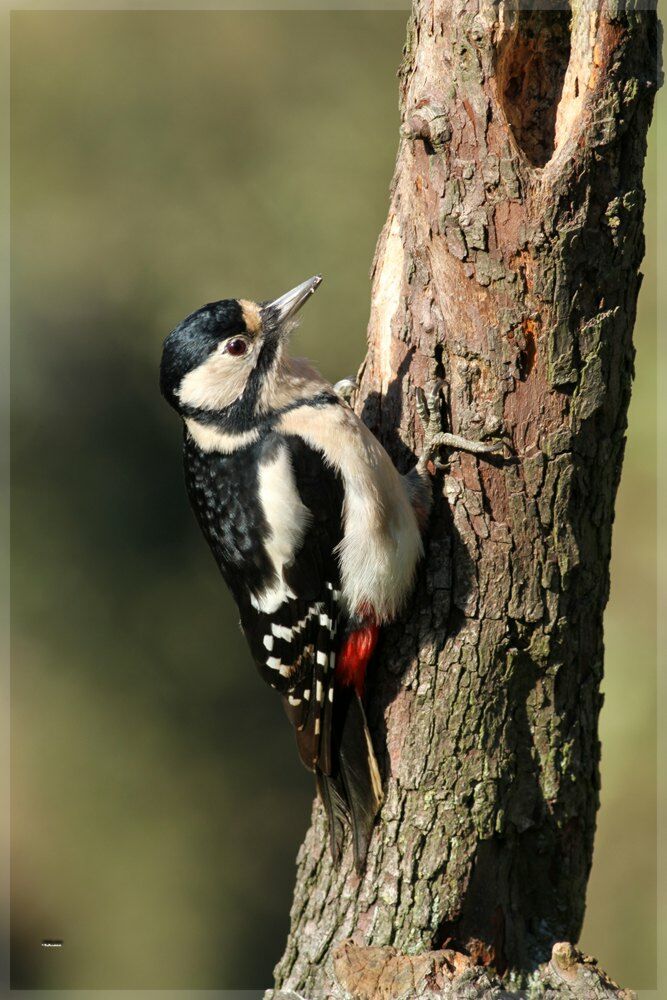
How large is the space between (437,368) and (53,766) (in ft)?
13.0

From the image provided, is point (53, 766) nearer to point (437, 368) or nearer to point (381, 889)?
point (381, 889)

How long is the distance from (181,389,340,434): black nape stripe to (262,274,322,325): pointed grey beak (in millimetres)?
279

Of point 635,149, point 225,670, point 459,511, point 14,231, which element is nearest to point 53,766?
point 225,670

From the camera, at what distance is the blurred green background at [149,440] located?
5707mm

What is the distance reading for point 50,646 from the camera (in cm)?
583

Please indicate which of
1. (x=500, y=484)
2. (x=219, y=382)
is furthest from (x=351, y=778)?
(x=219, y=382)

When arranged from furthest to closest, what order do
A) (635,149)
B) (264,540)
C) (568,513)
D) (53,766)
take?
(53,766) < (264,540) < (568,513) < (635,149)

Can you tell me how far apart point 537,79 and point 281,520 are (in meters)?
1.38

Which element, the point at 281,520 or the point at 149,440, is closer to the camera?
the point at 281,520

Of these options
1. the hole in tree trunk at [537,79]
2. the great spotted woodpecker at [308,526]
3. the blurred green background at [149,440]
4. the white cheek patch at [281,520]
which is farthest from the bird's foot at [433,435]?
the blurred green background at [149,440]

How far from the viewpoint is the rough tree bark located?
2.54 meters

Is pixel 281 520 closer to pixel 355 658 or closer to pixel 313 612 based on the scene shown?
pixel 313 612

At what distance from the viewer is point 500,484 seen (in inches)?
108

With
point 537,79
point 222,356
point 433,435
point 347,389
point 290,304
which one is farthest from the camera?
point 347,389
